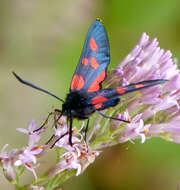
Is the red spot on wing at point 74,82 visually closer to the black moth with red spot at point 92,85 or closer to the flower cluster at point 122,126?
the black moth with red spot at point 92,85

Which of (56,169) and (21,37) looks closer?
(56,169)

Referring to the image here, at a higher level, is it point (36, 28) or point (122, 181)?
point (36, 28)

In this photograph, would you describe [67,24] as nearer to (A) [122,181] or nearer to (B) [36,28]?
(B) [36,28]

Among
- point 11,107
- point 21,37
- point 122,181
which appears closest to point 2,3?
point 21,37

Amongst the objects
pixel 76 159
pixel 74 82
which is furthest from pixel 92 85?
pixel 76 159

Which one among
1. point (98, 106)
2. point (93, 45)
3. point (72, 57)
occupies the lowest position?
point (98, 106)

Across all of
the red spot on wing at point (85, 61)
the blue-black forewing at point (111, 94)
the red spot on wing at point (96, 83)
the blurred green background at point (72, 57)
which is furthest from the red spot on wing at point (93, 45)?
the blurred green background at point (72, 57)

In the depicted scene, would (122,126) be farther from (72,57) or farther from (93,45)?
(72,57)
